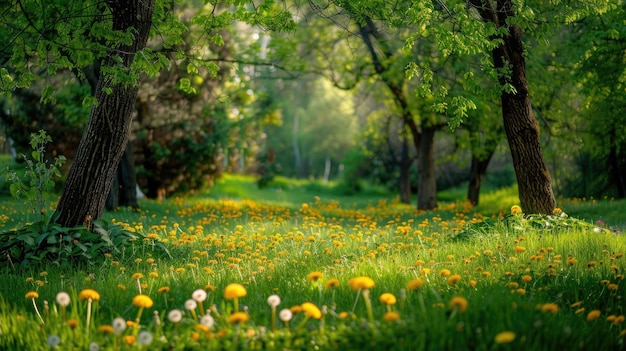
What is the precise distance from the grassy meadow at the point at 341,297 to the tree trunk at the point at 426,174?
790cm

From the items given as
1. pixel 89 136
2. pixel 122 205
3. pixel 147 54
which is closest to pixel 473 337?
pixel 147 54

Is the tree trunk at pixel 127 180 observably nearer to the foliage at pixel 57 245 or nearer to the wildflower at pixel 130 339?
the foliage at pixel 57 245

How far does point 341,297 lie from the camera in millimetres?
4598

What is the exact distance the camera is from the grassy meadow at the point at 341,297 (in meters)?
3.27

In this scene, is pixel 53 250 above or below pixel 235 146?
below

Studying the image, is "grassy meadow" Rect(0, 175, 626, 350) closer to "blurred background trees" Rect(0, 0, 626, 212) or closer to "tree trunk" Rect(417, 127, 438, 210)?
"blurred background trees" Rect(0, 0, 626, 212)

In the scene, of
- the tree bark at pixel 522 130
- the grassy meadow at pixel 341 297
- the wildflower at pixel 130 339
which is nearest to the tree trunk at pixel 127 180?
the grassy meadow at pixel 341 297

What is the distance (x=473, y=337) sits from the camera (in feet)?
10.9

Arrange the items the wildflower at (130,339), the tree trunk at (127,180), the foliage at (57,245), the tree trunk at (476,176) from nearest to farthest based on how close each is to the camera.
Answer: the wildflower at (130,339) < the foliage at (57,245) < the tree trunk at (127,180) < the tree trunk at (476,176)

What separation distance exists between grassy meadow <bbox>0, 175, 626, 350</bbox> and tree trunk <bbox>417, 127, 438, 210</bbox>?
25.9 ft

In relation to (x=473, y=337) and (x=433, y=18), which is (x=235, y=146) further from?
(x=473, y=337)

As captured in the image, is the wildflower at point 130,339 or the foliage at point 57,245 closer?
the wildflower at point 130,339

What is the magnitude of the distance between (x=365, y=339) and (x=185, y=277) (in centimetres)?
267

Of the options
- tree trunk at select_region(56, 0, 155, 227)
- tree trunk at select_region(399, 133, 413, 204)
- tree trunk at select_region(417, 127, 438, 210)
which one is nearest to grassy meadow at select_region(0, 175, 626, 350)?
tree trunk at select_region(56, 0, 155, 227)
